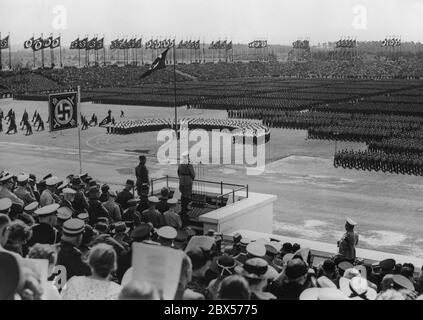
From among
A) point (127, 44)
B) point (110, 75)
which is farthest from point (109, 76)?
point (127, 44)

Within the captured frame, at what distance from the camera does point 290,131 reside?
126 ft

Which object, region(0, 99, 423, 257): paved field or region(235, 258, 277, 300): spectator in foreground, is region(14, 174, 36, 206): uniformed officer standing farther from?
region(0, 99, 423, 257): paved field

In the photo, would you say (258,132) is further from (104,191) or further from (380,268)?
(380,268)

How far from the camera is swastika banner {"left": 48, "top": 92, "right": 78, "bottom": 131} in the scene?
47.4 feet

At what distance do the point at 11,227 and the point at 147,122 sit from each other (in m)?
32.9

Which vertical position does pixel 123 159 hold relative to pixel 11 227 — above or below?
below

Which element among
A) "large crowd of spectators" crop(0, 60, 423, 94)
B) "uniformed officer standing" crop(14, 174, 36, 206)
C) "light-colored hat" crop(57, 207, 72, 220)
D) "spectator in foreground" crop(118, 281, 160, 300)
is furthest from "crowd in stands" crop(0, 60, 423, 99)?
"spectator in foreground" crop(118, 281, 160, 300)

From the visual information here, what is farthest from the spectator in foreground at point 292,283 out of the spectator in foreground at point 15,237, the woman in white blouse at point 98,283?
the spectator in foreground at point 15,237

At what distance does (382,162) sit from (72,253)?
65.8 ft

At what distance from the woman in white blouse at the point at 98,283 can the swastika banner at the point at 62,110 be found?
33.3 ft

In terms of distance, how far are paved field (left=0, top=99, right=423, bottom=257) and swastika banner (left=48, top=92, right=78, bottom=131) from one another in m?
6.24

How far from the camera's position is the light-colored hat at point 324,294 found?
450cm

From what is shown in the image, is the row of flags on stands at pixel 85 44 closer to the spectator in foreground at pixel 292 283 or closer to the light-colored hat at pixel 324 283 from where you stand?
the light-colored hat at pixel 324 283
